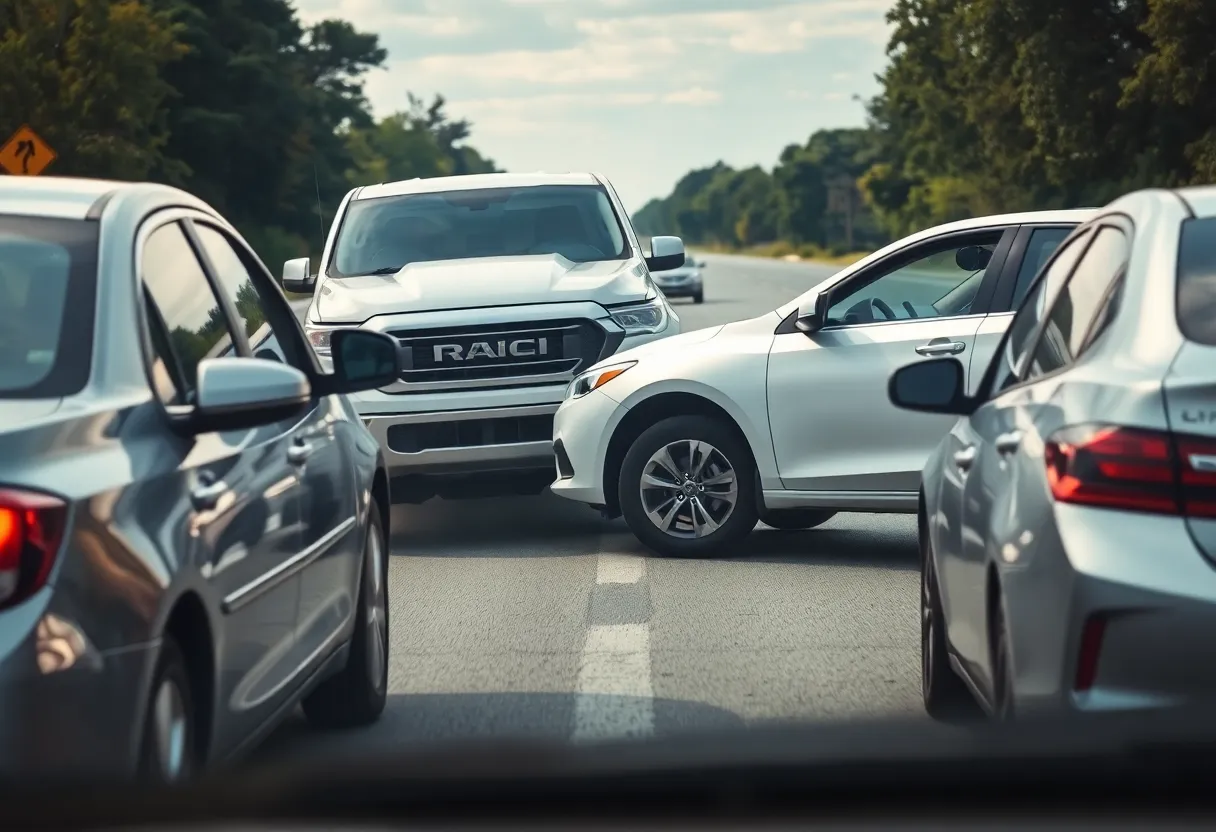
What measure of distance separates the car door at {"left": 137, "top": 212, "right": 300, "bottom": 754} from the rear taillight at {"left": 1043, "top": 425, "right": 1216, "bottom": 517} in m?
1.73

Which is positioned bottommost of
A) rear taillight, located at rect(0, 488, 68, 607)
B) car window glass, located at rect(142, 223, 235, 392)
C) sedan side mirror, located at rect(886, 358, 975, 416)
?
sedan side mirror, located at rect(886, 358, 975, 416)

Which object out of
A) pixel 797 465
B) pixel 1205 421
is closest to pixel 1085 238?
pixel 1205 421

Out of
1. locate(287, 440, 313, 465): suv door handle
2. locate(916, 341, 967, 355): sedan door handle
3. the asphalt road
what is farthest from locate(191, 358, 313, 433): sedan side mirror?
locate(916, 341, 967, 355): sedan door handle

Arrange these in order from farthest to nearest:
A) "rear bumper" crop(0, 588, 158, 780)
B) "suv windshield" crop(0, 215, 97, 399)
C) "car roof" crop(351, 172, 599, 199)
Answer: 1. "car roof" crop(351, 172, 599, 199)
2. "suv windshield" crop(0, 215, 97, 399)
3. "rear bumper" crop(0, 588, 158, 780)

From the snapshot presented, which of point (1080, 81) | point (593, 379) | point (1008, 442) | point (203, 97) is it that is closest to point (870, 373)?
point (593, 379)

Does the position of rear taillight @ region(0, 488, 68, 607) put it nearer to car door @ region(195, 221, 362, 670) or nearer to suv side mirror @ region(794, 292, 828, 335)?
car door @ region(195, 221, 362, 670)

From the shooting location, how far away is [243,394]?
469cm

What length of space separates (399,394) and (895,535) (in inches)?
107

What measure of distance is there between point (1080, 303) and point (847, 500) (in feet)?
17.1

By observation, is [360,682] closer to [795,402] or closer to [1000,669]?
[1000,669]

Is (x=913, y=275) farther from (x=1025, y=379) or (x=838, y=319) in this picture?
(x=1025, y=379)

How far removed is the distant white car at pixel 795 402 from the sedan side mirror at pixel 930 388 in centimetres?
377

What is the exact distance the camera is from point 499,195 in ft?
44.9

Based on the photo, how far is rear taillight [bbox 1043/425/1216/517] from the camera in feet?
13.5
